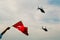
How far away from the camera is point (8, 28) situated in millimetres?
100375

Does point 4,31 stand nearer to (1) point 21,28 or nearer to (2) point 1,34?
(2) point 1,34

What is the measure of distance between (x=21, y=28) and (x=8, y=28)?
5357 millimetres

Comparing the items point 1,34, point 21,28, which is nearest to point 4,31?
point 1,34

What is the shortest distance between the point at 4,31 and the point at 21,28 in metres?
7.90

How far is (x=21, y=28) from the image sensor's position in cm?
10194

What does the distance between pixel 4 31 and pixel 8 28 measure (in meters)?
3.38

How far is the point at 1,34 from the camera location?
96875mm

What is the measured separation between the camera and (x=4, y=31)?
320 ft

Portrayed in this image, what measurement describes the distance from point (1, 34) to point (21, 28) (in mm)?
9309

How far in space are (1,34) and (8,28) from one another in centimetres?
477
